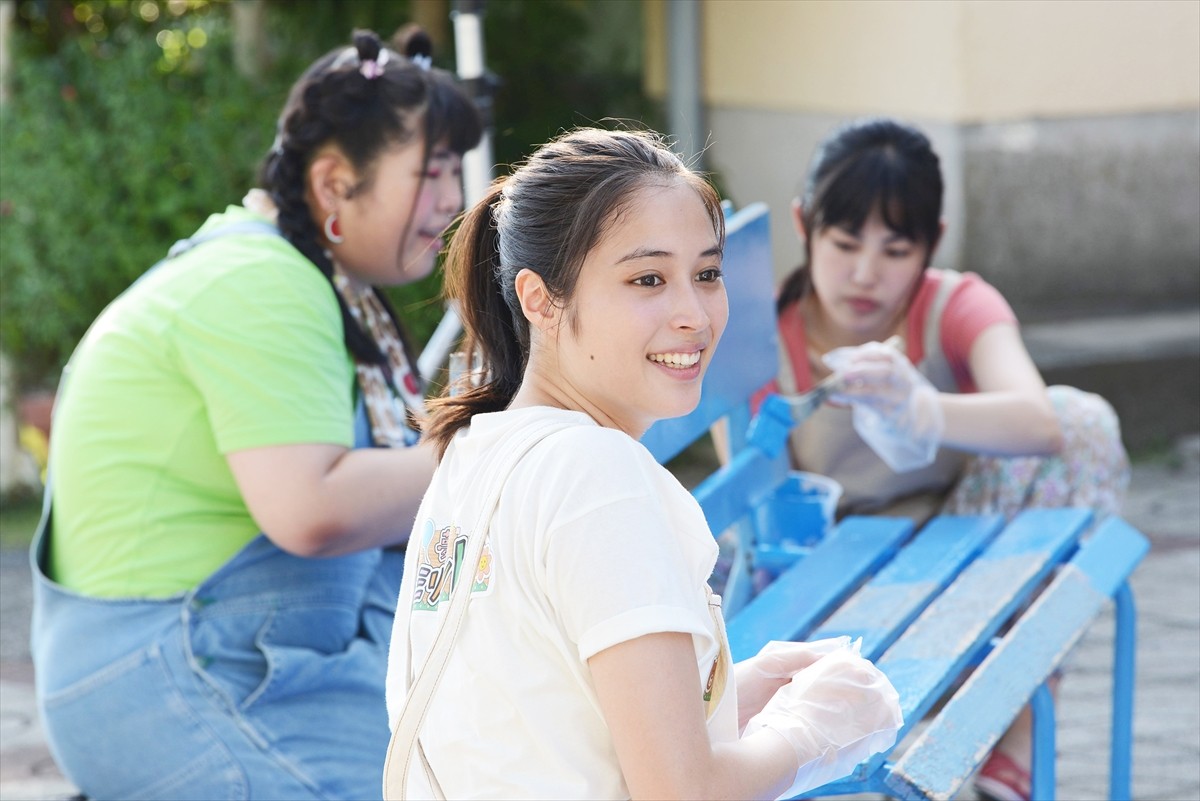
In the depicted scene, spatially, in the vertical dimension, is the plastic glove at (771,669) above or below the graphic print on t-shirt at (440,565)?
below

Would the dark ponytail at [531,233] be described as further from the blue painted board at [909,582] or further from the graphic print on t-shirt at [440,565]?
the blue painted board at [909,582]

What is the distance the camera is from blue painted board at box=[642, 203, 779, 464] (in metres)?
2.27

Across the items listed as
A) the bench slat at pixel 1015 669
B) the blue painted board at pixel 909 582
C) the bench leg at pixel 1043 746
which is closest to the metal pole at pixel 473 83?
the blue painted board at pixel 909 582

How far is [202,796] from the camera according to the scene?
1.90 m

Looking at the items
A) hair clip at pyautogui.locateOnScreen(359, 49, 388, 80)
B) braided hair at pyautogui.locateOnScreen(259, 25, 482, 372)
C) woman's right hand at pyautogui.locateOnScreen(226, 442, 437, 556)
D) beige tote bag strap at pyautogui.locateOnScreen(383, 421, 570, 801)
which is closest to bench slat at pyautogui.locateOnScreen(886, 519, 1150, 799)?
beige tote bag strap at pyautogui.locateOnScreen(383, 421, 570, 801)

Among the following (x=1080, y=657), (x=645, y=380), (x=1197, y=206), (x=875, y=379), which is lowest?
(x=1080, y=657)

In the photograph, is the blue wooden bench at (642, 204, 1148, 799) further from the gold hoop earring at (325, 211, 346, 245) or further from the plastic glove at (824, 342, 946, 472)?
the gold hoop earring at (325, 211, 346, 245)

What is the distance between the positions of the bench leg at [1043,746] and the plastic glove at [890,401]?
1.96ft

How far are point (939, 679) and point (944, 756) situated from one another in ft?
0.56

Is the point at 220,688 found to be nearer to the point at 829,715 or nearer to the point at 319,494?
the point at 319,494

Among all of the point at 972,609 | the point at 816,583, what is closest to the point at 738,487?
the point at 816,583

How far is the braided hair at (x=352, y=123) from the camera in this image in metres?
2.21

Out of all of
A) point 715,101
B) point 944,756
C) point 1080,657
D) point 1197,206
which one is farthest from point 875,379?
point 715,101

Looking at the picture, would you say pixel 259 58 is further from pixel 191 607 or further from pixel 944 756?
pixel 944 756
